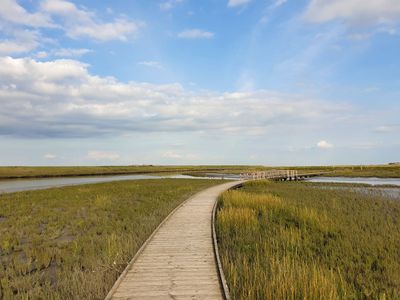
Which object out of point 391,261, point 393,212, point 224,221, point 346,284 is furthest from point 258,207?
point 346,284

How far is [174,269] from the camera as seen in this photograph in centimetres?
762

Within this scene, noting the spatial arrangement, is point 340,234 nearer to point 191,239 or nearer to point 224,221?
point 224,221

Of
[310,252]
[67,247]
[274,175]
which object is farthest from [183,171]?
[310,252]

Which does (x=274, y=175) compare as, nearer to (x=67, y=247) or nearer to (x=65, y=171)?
(x=67, y=247)

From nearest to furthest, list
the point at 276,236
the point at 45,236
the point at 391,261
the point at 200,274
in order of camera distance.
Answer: the point at 200,274 → the point at 391,261 → the point at 276,236 → the point at 45,236

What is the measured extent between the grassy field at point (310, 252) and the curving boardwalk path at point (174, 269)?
572mm

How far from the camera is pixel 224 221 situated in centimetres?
1386

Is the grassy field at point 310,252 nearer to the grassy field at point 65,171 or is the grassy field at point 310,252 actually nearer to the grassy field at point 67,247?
the grassy field at point 67,247

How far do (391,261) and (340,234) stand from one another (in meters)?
3.21

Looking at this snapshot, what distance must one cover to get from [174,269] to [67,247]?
5668 millimetres

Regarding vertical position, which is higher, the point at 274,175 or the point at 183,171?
the point at 183,171

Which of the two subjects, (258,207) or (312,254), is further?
(258,207)

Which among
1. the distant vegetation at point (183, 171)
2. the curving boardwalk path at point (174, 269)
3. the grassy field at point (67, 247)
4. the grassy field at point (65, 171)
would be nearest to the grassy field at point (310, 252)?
the curving boardwalk path at point (174, 269)

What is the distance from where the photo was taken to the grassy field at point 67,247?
768 centimetres
